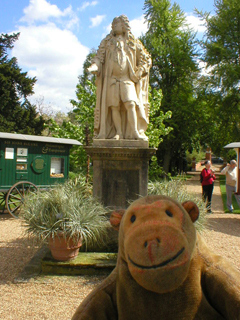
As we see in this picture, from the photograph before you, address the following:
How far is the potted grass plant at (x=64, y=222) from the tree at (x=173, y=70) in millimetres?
18999

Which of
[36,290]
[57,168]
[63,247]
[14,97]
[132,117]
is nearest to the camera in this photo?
[36,290]

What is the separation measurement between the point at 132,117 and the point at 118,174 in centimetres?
106

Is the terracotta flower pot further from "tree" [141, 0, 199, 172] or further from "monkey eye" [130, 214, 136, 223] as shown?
"tree" [141, 0, 199, 172]

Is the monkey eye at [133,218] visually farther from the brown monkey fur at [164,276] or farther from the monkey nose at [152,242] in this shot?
the monkey nose at [152,242]

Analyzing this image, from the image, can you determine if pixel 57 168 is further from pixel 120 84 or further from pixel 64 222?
pixel 64 222

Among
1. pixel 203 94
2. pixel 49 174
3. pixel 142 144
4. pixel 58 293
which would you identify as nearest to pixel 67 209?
pixel 58 293

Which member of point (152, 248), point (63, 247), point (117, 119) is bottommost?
point (63, 247)

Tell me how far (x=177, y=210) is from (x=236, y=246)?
5216mm

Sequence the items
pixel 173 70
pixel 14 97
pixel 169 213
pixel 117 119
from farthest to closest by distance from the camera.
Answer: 1. pixel 173 70
2. pixel 14 97
3. pixel 117 119
4. pixel 169 213

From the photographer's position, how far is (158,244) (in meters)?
1.41

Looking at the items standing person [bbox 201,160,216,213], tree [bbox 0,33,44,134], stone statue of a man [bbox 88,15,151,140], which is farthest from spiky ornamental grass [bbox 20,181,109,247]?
tree [bbox 0,33,44,134]

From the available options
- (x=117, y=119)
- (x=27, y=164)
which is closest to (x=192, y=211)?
(x=117, y=119)

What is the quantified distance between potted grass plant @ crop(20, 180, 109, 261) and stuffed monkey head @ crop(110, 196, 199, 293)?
2.71 meters

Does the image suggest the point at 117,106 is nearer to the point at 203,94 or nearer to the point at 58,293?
the point at 58,293
